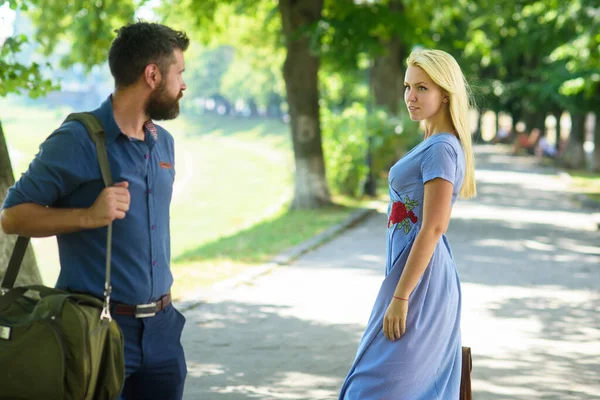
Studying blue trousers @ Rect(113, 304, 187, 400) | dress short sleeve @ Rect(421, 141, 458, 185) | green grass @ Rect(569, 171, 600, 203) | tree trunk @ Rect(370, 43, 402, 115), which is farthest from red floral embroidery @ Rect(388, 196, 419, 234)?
tree trunk @ Rect(370, 43, 402, 115)

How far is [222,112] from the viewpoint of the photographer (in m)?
124

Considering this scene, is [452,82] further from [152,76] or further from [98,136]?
[98,136]

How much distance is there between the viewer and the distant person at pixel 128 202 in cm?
323

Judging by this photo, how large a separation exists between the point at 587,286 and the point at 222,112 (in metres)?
114

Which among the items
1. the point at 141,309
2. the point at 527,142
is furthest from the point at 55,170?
the point at 527,142

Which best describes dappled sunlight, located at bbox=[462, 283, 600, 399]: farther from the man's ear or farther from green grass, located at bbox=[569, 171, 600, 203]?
green grass, located at bbox=[569, 171, 600, 203]

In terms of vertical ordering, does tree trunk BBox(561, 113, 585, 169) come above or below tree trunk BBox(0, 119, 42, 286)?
below

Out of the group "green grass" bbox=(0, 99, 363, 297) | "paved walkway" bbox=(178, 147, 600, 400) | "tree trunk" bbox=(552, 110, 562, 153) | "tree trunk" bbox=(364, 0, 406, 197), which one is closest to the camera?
"paved walkway" bbox=(178, 147, 600, 400)

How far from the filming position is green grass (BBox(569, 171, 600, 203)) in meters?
26.0

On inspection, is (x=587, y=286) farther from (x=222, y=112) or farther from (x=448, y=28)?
(x=222, y=112)

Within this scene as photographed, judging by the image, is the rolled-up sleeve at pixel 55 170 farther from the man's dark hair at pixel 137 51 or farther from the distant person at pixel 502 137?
the distant person at pixel 502 137

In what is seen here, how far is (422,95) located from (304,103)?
53.0 ft

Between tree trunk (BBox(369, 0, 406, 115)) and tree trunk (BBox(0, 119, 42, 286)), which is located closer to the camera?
tree trunk (BBox(0, 119, 42, 286))

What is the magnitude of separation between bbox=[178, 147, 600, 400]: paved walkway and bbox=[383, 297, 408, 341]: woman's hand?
8.63 feet
